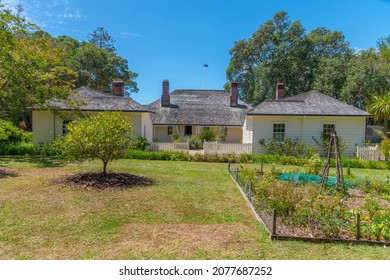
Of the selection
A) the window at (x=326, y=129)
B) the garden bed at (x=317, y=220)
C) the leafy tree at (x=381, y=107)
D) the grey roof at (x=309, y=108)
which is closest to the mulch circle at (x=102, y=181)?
the garden bed at (x=317, y=220)

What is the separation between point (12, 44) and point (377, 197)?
17303 millimetres

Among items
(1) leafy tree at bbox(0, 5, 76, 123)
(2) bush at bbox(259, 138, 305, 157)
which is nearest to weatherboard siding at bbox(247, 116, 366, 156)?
(2) bush at bbox(259, 138, 305, 157)

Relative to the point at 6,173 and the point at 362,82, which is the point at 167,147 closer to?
the point at 6,173

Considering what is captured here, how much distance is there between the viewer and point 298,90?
35844 mm

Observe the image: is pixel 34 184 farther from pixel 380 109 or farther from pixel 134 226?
pixel 380 109

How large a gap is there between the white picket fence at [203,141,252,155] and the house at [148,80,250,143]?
9935 mm

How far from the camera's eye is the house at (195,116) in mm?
27359

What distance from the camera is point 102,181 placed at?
9.12 meters

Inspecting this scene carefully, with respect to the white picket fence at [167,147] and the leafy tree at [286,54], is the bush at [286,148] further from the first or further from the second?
the leafy tree at [286,54]

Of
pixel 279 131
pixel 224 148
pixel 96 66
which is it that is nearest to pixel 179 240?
pixel 224 148

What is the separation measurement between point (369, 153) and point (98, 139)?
16.9 meters

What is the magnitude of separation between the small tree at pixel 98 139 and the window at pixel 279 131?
1270 cm

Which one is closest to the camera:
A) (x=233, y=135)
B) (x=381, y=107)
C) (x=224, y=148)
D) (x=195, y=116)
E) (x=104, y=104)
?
(x=224, y=148)
